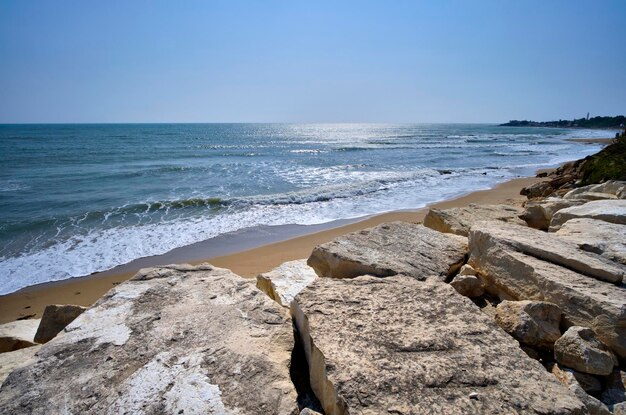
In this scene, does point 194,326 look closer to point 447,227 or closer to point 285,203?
point 447,227

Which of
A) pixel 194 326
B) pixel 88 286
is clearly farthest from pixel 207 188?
pixel 194 326

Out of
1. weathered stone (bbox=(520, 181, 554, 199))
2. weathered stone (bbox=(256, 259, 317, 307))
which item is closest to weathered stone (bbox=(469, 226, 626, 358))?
weathered stone (bbox=(256, 259, 317, 307))

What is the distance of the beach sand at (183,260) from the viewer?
6148 millimetres

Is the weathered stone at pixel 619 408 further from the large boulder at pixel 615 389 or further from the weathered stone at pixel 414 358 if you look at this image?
the weathered stone at pixel 414 358

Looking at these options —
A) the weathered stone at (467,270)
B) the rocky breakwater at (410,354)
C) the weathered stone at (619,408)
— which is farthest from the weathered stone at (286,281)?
the weathered stone at (619,408)

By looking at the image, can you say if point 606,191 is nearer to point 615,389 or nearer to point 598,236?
point 598,236

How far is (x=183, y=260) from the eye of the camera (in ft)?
26.0

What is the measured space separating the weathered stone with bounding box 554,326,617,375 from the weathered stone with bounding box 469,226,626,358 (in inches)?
8.6

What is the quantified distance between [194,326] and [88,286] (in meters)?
5.58

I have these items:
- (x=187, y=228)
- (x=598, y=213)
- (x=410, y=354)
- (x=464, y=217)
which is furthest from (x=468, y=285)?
(x=187, y=228)

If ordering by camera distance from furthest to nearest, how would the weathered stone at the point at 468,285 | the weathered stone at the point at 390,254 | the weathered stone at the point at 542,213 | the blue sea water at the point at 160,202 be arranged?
the blue sea water at the point at 160,202, the weathered stone at the point at 542,213, the weathered stone at the point at 390,254, the weathered stone at the point at 468,285

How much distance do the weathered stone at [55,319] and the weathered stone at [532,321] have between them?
3.96 m

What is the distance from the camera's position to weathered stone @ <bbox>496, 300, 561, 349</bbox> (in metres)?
2.44

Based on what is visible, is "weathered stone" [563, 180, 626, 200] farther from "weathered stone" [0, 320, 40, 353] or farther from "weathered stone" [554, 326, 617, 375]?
"weathered stone" [0, 320, 40, 353]
